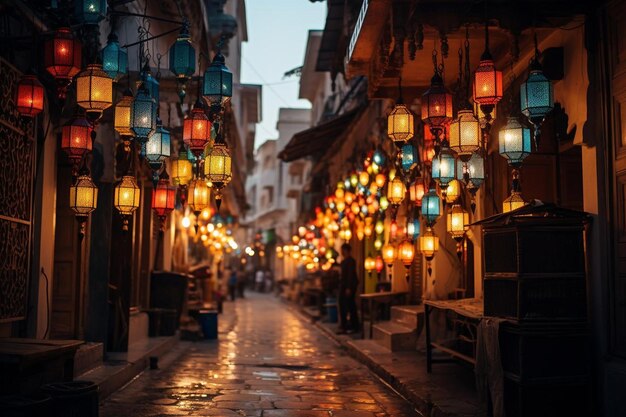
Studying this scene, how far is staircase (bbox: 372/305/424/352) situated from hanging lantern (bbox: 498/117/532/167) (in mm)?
6757

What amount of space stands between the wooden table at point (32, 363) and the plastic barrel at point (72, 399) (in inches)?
12.5

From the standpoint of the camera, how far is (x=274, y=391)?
11336 millimetres

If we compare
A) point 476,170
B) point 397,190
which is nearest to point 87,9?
point 476,170

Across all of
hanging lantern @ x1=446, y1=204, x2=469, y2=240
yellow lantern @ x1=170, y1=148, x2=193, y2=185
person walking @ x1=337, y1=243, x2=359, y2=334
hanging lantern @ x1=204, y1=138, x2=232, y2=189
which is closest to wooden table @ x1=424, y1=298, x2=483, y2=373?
hanging lantern @ x1=446, y1=204, x2=469, y2=240

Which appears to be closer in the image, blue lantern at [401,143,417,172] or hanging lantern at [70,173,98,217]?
hanging lantern at [70,173,98,217]

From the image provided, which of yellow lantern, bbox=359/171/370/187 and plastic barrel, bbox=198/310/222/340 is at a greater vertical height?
yellow lantern, bbox=359/171/370/187

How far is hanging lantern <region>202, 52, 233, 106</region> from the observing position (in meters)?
9.95

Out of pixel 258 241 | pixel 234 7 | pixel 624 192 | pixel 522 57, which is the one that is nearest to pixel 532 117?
pixel 624 192

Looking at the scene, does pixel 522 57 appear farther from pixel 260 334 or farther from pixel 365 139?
pixel 260 334

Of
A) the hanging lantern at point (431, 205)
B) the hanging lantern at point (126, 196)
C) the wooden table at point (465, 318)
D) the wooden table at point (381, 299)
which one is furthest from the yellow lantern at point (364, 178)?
the hanging lantern at point (126, 196)

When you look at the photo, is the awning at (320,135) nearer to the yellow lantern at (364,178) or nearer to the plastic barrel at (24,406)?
the yellow lantern at (364,178)

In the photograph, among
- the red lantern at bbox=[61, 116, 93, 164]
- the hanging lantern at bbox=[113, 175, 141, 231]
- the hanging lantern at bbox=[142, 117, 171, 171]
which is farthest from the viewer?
the hanging lantern at bbox=[113, 175, 141, 231]

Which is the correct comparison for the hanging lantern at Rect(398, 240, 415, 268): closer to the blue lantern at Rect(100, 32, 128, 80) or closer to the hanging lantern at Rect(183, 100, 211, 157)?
the hanging lantern at Rect(183, 100, 211, 157)

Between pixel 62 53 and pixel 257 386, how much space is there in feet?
20.9
